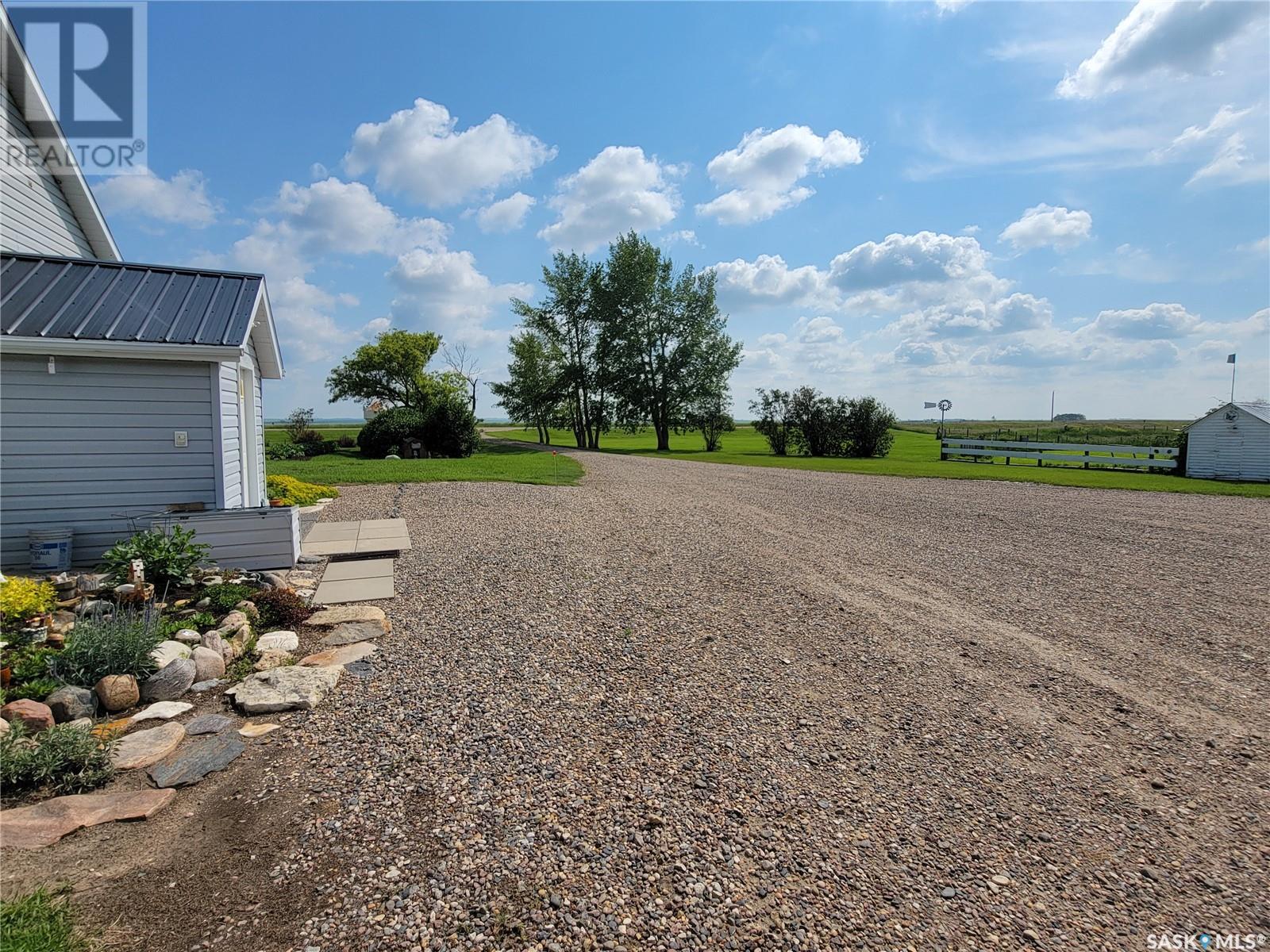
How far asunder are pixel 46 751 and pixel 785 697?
398cm

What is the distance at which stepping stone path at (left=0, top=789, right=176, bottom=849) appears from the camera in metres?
2.57

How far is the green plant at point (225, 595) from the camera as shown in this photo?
206 inches

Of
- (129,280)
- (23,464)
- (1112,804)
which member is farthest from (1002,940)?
(129,280)

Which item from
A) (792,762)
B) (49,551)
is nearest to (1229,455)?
(792,762)

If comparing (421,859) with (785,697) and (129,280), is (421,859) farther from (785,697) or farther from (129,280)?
(129,280)

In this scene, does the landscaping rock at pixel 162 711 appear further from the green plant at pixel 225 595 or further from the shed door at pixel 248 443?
the shed door at pixel 248 443

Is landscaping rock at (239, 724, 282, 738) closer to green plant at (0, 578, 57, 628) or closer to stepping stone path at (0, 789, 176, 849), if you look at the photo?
stepping stone path at (0, 789, 176, 849)

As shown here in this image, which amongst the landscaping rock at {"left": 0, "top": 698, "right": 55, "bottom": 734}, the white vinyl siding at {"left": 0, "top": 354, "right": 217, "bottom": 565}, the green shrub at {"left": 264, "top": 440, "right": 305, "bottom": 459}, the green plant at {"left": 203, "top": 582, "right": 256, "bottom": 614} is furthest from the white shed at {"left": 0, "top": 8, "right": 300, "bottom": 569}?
the green shrub at {"left": 264, "top": 440, "right": 305, "bottom": 459}

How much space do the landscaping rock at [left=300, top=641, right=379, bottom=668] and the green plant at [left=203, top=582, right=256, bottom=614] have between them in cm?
126

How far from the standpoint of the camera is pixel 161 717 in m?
3.66

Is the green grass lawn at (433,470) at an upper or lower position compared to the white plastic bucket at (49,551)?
upper

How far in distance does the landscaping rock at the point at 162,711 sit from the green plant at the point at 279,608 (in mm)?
1293

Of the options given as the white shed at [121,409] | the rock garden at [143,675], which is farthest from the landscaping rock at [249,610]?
the white shed at [121,409]

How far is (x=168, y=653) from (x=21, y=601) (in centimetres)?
145
